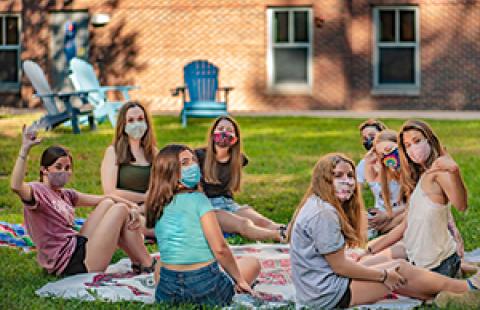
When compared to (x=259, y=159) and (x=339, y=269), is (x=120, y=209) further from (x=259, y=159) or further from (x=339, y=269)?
(x=259, y=159)

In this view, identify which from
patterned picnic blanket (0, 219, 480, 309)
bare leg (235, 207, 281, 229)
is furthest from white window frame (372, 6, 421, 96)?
patterned picnic blanket (0, 219, 480, 309)

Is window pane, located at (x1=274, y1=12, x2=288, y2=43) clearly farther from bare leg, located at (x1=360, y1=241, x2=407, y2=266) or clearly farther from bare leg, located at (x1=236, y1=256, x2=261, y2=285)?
bare leg, located at (x1=236, y1=256, x2=261, y2=285)

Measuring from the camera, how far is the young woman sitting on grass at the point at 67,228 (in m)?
6.88

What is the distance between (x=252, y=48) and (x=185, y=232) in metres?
17.3

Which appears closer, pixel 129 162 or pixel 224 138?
pixel 129 162

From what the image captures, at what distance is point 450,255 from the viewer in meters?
6.37

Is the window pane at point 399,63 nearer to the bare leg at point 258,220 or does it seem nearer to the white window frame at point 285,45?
the white window frame at point 285,45

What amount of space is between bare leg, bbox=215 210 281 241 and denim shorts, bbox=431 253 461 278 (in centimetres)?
222

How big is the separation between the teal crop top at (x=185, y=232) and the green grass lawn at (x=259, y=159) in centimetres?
47

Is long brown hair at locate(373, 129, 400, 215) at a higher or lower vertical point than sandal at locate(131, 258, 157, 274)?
higher

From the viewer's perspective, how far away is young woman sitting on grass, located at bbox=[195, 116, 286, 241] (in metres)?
8.46

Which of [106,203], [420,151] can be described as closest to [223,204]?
[106,203]

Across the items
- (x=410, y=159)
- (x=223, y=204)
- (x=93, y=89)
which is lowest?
(x=223, y=204)

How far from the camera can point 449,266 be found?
6.35 metres
